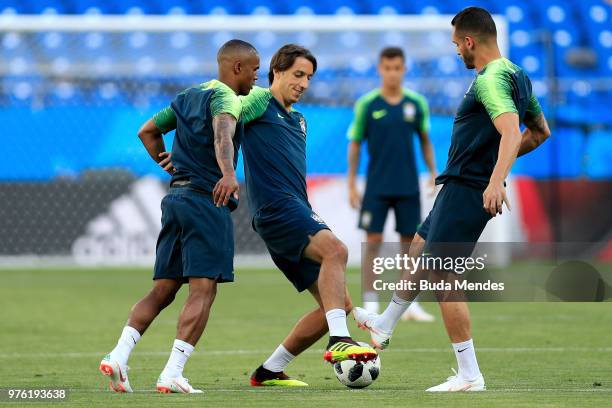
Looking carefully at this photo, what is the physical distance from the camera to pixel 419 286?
22.1 feet

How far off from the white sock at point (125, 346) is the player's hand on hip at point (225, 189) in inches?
36.5

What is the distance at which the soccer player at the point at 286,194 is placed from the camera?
265 inches

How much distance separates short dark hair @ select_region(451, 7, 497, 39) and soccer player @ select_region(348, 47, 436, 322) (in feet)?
17.3

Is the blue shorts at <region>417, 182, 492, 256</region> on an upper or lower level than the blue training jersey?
lower

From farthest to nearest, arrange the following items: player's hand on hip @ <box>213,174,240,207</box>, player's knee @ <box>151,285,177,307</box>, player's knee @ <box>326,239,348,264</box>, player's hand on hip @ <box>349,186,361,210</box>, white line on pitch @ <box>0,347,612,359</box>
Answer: player's hand on hip @ <box>349,186,361,210</box> → white line on pitch @ <box>0,347,612,359</box> → player's knee @ <box>151,285,177,307</box> → player's knee @ <box>326,239,348,264</box> → player's hand on hip @ <box>213,174,240,207</box>

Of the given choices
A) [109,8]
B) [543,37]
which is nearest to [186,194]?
[543,37]

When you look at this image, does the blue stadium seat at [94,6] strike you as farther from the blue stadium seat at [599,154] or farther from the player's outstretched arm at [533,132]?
the player's outstretched arm at [533,132]

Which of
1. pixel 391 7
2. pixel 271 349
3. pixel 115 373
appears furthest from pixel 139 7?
pixel 115 373

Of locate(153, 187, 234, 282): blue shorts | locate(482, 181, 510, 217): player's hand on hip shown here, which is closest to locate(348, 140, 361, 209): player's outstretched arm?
locate(153, 187, 234, 282): blue shorts

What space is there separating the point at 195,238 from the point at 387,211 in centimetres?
541

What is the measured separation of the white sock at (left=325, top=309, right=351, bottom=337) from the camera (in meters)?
6.43

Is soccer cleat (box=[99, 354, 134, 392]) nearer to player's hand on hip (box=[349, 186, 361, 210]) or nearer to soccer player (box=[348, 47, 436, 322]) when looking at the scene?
soccer player (box=[348, 47, 436, 322])

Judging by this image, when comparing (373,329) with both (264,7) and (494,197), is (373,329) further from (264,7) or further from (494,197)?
(264,7)

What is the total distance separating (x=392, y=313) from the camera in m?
6.82
